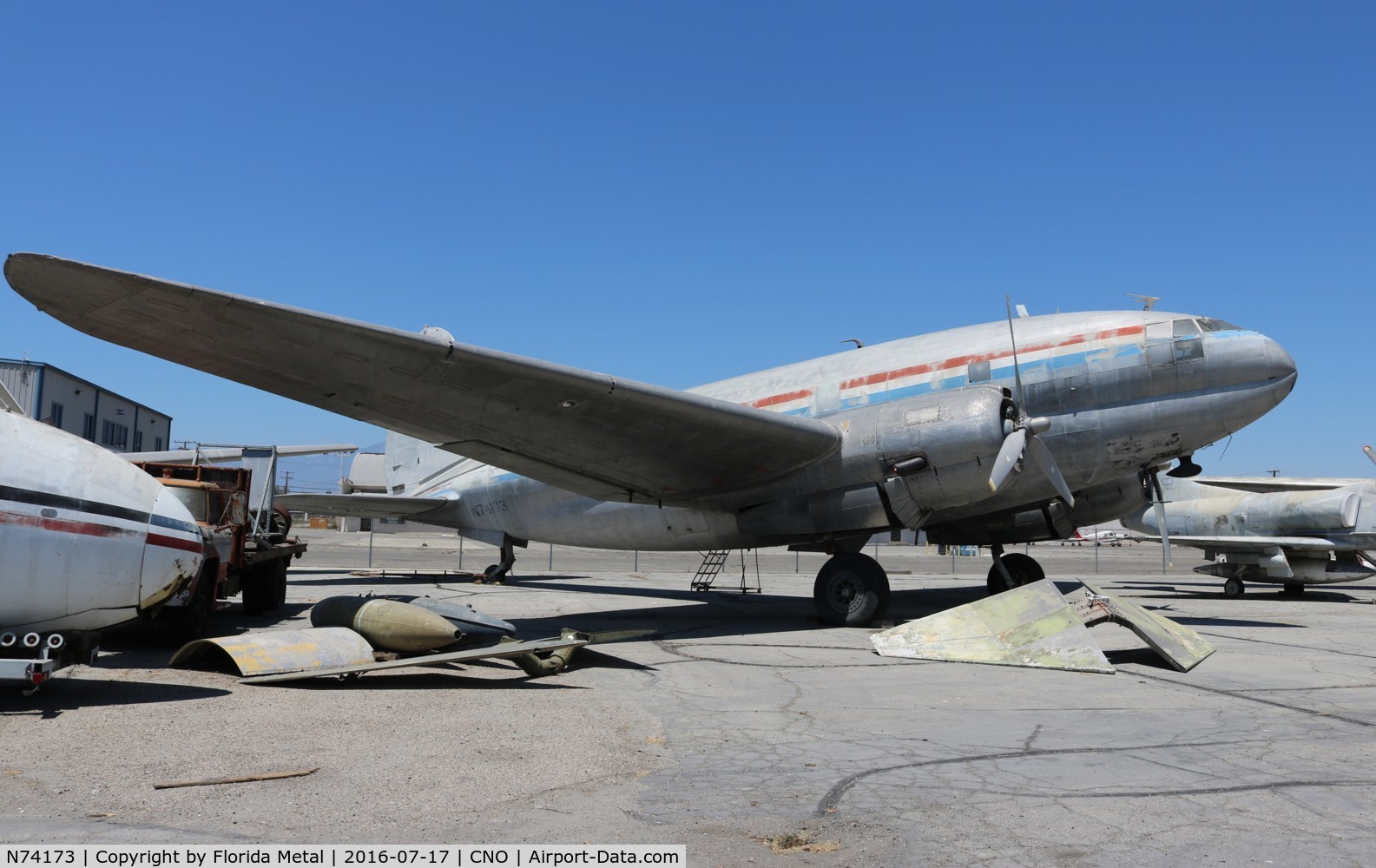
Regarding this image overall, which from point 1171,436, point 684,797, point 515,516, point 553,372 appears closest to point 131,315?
point 553,372

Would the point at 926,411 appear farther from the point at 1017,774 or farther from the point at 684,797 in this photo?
the point at 684,797

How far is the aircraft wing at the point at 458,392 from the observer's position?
8656 millimetres

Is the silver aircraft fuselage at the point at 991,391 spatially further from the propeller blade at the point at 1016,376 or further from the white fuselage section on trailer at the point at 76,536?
the white fuselage section on trailer at the point at 76,536

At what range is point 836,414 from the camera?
46.5 feet

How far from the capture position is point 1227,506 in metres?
25.1

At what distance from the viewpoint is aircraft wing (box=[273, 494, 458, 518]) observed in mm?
21125

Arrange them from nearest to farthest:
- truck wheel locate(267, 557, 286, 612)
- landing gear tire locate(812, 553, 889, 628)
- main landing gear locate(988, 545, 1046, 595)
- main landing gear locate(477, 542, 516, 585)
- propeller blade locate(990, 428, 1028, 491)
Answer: propeller blade locate(990, 428, 1028, 491) → landing gear tire locate(812, 553, 889, 628) → truck wheel locate(267, 557, 286, 612) → main landing gear locate(988, 545, 1046, 595) → main landing gear locate(477, 542, 516, 585)

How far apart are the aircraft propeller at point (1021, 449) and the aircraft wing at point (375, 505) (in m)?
13.5

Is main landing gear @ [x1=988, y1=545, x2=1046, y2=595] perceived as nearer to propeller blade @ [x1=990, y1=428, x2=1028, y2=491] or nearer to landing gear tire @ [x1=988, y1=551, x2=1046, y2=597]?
landing gear tire @ [x1=988, y1=551, x2=1046, y2=597]

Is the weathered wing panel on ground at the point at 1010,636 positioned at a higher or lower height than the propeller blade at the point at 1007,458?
lower

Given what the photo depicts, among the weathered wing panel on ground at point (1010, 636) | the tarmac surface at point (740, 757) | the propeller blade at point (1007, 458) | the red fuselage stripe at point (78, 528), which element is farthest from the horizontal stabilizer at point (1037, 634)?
the red fuselage stripe at point (78, 528)

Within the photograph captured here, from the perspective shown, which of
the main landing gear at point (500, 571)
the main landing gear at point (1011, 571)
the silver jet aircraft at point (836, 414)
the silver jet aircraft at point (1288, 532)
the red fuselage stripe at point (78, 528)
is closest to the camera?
the red fuselage stripe at point (78, 528)

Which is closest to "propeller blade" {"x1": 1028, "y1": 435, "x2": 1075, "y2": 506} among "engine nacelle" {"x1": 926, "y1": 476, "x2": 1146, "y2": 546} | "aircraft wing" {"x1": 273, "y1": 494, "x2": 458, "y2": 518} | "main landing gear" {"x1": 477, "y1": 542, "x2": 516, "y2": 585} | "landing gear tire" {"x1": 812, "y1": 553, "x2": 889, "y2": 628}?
"landing gear tire" {"x1": 812, "y1": 553, "x2": 889, "y2": 628}

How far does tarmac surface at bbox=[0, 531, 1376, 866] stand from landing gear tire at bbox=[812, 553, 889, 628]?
2821mm
